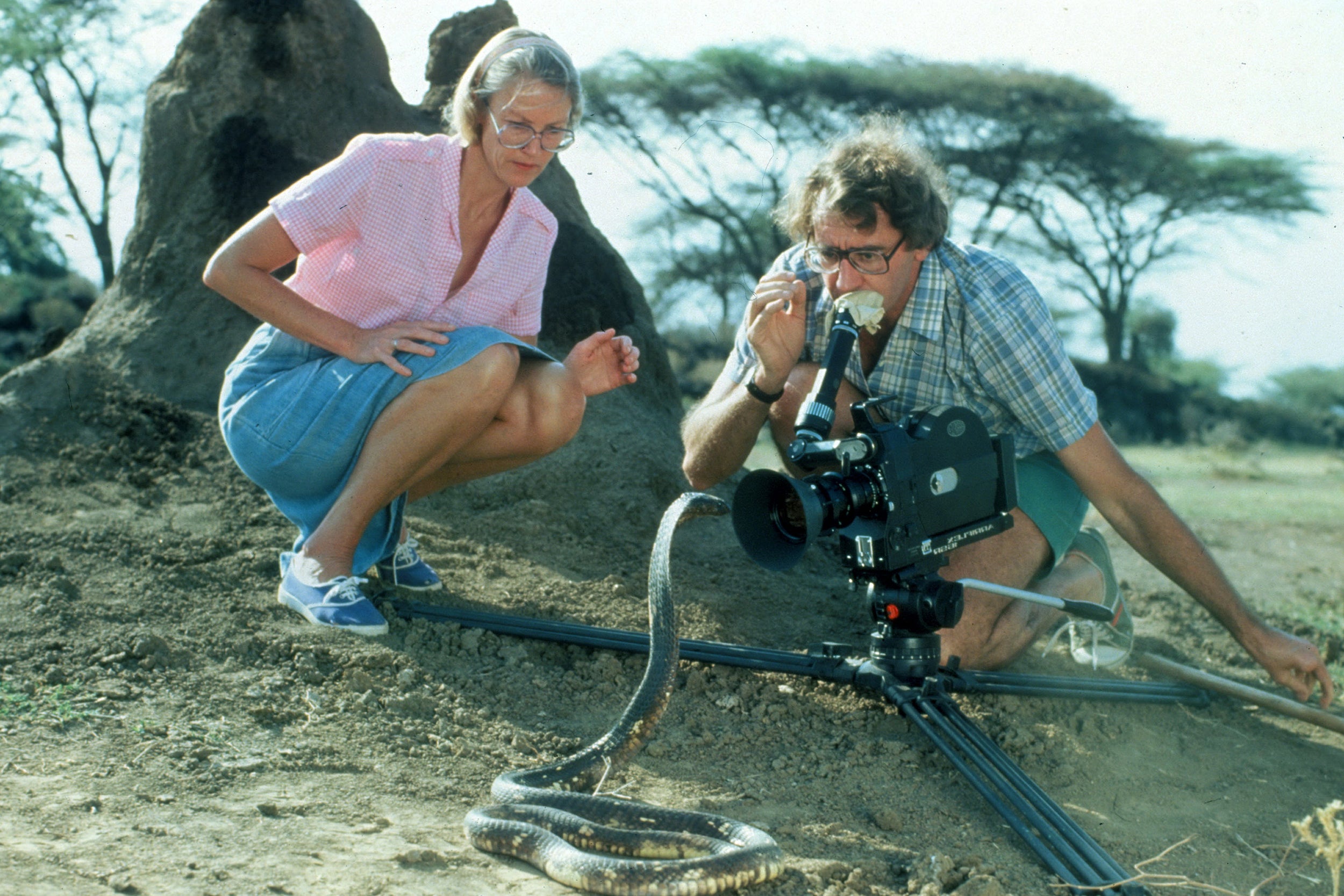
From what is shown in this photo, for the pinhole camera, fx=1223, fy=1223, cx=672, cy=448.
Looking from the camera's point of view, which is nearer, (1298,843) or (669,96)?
(1298,843)

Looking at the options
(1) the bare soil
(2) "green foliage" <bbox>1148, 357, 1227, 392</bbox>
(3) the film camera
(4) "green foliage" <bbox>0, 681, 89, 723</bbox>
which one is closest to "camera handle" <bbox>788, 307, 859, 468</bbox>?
(3) the film camera

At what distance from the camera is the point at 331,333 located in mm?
2830

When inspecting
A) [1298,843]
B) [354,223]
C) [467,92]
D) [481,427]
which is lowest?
[1298,843]

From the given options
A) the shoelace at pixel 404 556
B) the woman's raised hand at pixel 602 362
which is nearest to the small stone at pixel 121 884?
the shoelace at pixel 404 556

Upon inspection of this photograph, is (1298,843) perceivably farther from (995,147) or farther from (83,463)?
(995,147)

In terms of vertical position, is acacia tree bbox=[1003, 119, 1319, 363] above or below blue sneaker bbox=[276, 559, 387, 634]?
above

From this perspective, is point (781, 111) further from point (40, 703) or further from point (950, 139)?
point (40, 703)

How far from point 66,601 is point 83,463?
98 cm

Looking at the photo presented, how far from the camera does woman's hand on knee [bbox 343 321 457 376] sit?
2.81 m

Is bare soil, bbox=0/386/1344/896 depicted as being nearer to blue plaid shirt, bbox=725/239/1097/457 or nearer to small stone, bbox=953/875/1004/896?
small stone, bbox=953/875/1004/896

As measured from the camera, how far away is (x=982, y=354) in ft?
9.36

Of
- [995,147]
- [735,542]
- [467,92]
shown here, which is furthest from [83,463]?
[995,147]

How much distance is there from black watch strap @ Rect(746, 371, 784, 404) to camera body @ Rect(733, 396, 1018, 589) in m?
0.43

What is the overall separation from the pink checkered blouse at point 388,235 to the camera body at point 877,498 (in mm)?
1022
